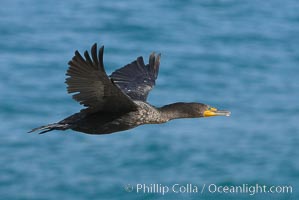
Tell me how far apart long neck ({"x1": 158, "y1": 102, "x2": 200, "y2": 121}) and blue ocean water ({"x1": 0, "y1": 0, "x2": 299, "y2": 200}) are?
22.8 feet

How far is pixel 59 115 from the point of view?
810 inches

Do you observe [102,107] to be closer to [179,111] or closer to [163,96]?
[179,111]

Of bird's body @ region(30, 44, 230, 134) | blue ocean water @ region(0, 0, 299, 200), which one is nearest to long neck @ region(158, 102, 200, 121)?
bird's body @ region(30, 44, 230, 134)

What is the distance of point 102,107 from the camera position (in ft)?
37.6

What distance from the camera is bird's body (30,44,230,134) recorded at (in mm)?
10938

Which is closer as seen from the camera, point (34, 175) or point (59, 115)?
point (34, 175)

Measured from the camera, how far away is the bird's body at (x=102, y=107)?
35.9 feet

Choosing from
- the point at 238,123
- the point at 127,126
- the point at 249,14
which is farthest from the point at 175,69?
the point at 127,126

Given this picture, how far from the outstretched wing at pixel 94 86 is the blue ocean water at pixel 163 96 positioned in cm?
740

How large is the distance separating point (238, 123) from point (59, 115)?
344 cm

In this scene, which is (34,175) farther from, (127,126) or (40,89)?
(127,126)

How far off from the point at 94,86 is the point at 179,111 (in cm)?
127

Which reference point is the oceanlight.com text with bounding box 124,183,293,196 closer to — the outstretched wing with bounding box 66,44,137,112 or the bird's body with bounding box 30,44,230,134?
the bird's body with bounding box 30,44,230,134

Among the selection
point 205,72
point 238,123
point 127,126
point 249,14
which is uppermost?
point 249,14
